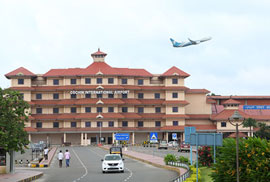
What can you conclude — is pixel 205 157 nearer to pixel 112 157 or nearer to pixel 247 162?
pixel 112 157

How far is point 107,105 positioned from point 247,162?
81889mm


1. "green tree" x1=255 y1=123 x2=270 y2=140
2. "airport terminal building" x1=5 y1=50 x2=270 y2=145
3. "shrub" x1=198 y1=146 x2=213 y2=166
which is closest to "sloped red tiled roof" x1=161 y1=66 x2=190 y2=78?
"airport terminal building" x1=5 y1=50 x2=270 y2=145

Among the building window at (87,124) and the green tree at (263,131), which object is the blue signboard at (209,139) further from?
the building window at (87,124)

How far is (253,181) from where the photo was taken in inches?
691

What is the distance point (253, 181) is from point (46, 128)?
86832 mm

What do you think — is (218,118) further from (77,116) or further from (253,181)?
(253,181)

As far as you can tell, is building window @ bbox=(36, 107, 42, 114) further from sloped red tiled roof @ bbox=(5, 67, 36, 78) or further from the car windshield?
the car windshield

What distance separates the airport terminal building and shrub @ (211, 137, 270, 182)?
78128 millimetres

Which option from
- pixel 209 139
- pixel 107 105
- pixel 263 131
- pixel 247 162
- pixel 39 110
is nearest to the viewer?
pixel 247 162

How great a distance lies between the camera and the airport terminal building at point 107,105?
9906cm

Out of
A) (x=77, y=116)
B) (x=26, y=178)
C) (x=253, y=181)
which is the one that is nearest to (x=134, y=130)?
(x=77, y=116)

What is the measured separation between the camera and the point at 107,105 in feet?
326

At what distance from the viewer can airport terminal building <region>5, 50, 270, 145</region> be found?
325 feet

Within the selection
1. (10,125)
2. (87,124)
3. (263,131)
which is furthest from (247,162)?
(87,124)
